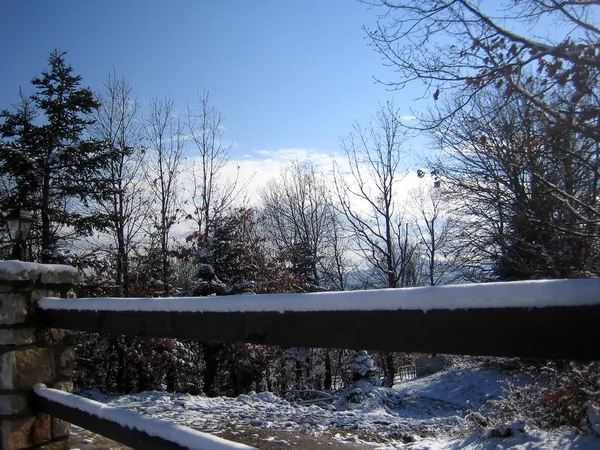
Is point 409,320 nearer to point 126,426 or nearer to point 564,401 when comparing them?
point 126,426

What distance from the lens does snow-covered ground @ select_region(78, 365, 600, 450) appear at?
175 inches

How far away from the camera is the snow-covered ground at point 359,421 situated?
444 cm

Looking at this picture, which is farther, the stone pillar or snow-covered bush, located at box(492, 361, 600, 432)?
snow-covered bush, located at box(492, 361, 600, 432)

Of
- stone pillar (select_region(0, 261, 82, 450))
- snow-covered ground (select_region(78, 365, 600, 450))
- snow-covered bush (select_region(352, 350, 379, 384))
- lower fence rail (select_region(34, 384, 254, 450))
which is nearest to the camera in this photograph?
lower fence rail (select_region(34, 384, 254, 450))

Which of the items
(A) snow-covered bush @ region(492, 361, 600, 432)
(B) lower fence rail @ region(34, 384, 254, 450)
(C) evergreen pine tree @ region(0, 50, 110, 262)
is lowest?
(A) snow-covered bush @ region(492, 361, 600, 432)

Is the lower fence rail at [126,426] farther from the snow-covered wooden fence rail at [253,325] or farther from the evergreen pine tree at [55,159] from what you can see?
the evergreen pine tree at [55,159]

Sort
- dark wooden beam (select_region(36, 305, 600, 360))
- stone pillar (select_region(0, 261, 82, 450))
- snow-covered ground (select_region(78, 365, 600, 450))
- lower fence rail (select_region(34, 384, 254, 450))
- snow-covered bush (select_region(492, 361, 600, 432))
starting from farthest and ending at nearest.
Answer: snow-covered ground (select_region(78, 365, 600, 450)) < snow-covered bush (select_region(492, 361, 600, 432)) < stone pillar (select_region(0, 261, 82, 450)) < lower fence rail (select_region(34, 384, 254, 450)) < dark wooden beam (select_region(36, 305, 600, 360))

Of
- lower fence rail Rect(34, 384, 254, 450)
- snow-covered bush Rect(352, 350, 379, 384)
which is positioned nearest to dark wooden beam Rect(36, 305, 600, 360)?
lower fence rail Rect(34, 384, 254, 450)

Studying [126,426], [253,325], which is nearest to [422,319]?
[253,325]

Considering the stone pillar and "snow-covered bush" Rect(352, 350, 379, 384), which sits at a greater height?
the stone pillar

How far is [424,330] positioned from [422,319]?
0.03 meters

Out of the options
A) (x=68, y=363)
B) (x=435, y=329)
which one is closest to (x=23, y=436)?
(x=68, y=363)

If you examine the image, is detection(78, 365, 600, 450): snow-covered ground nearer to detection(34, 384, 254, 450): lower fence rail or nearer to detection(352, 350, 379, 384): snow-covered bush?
detection(352, 350, 379, 384): snow-covered bush

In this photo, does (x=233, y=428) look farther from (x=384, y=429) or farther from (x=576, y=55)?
(x=576, y=55)
